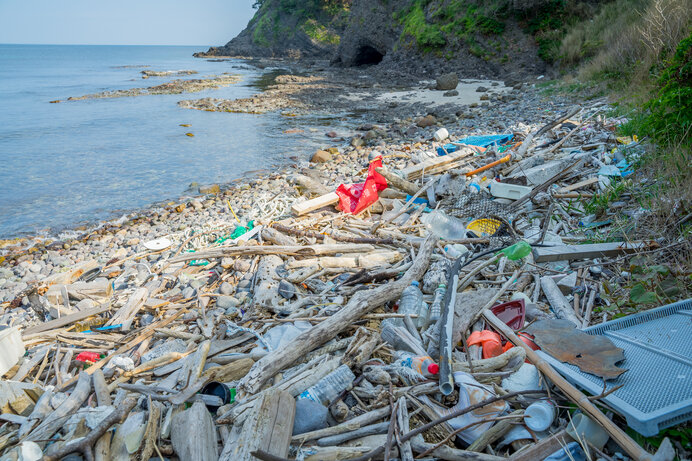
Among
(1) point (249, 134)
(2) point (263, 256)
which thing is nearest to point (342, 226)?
(2) point (263, 256)

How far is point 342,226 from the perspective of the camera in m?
6.11

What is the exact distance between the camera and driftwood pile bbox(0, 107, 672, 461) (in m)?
2.21

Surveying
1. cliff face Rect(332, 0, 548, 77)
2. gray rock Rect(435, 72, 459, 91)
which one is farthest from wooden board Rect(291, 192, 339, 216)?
cliff face Rect(332, 0, 548, 77)

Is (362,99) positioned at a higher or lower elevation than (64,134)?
higher

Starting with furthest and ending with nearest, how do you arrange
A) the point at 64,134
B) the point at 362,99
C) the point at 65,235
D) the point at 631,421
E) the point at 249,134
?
the point at 362,99 < the point at 64,134 < the point at 249,134 < the point at 65,235 < the point at 631,421

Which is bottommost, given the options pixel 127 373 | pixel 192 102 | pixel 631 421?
pixel 127 373

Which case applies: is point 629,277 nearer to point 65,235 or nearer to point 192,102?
point 65,235

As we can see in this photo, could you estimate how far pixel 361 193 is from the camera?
6820mm

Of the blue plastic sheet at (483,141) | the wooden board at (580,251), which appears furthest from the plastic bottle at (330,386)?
the blue plastic sheet at (483,141)

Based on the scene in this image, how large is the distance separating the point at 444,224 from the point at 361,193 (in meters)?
1.69

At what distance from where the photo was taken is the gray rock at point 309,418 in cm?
232

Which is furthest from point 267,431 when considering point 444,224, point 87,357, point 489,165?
point 489,165

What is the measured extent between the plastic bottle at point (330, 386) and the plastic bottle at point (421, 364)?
381mm

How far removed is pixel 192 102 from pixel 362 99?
37.6 feet
